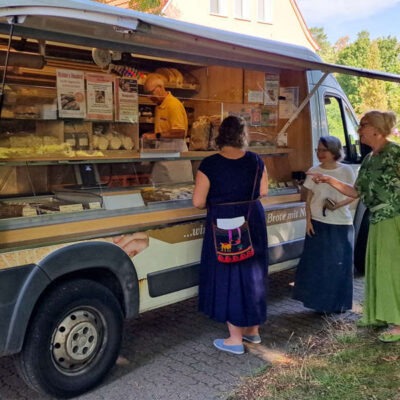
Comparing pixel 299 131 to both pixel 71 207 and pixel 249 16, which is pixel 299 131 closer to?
pixel 71 207

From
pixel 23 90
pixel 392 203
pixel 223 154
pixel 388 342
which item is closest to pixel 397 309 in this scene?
pixel 388 342

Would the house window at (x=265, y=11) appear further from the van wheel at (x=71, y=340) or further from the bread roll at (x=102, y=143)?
the van wheel at (x=71, y=340)

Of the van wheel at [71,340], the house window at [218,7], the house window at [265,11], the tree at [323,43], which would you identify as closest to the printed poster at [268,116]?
the van wheel at [71,340]

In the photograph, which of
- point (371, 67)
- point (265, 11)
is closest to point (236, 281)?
point (265, 11)

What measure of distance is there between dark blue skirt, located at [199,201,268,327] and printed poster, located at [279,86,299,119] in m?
1.89

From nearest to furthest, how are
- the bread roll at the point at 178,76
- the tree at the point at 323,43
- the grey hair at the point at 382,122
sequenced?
1. the grey hair at the point at 382,122
2. the bread roll at the point at 178,76
3. the tree at the point at 323,43

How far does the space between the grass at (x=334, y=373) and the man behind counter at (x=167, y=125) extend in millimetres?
2039

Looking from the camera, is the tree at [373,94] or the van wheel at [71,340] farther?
the tree at [373,94]

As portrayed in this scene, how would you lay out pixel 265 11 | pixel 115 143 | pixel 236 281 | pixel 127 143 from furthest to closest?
pixel 265 11, pixel 127 143, pixel 115 143, pixel 236 281

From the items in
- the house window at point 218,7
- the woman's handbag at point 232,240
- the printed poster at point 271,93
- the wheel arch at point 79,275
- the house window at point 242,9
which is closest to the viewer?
the wheel arch at point 79,275

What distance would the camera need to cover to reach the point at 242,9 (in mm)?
22281

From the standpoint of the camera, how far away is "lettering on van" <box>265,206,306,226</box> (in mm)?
4796

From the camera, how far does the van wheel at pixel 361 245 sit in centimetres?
603

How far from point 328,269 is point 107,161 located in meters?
2.29
